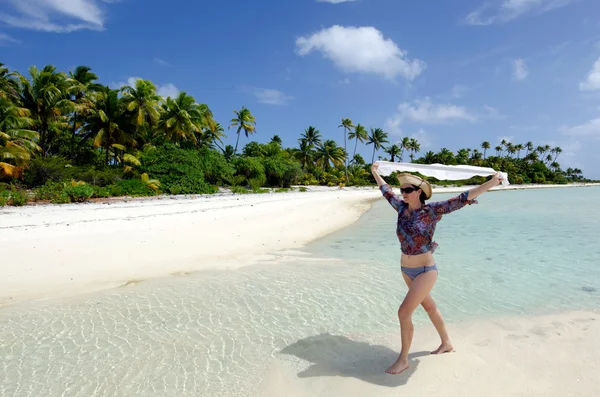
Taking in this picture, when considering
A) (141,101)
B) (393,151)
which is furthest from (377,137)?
(141,101)

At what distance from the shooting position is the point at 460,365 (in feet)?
11.6

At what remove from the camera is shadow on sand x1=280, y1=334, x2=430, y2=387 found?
11.1ft

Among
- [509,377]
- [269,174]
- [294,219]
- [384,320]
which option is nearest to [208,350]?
[384,320]

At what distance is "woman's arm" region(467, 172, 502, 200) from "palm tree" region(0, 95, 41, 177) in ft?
85.0

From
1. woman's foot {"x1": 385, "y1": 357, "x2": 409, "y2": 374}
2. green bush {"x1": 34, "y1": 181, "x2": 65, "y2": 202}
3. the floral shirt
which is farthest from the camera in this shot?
green bush {"x1": 34, "y1": 181, "x2": 65, "y2": 202}

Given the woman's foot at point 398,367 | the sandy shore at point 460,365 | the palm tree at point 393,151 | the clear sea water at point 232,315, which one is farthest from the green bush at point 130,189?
the palm tree at point 393,151

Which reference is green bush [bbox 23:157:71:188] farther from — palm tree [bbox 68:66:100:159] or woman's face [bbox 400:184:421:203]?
woman's face [bbox 400:184:421:203]

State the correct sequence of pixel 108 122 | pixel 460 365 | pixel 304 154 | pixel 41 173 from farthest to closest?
pixel 304 154
pixel 108 122
pixel 41 173
pixel 460 365

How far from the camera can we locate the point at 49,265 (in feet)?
→ 22.5

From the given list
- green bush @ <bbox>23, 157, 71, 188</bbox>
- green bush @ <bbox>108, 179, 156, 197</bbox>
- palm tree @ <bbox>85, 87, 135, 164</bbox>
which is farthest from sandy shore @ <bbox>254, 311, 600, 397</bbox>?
palm tree @ <bbox>85, 87, 135, 164</bbox>

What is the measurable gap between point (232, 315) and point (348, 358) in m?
1.95

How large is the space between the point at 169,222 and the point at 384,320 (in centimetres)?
919

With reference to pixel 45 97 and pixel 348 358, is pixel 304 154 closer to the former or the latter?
pixel 45 97

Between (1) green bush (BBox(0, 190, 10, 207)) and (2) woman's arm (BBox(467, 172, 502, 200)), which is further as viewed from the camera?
(1) green bush (BBox(0, 190, 10, 207))
